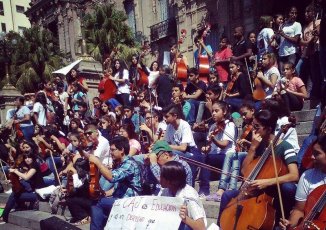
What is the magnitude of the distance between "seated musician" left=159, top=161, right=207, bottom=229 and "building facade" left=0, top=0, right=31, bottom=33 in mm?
58959

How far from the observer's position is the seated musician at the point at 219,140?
6.01 m

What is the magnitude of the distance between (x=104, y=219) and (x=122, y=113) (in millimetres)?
4051

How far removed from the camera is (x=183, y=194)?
4.32 metres

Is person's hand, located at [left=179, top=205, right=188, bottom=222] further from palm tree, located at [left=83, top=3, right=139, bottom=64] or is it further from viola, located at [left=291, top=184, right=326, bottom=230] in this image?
palm tree, located at [left=83, top=3, right=139, bottom=64]

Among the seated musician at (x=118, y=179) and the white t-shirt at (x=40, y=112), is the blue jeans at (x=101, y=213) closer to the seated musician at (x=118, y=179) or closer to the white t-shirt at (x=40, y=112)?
the seated musician at (x=118, y=179)

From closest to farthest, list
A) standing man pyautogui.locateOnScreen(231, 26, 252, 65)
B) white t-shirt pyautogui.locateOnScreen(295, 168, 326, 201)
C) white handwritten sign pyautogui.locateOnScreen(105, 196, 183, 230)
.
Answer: white t-shirt pyautogui.locateOnScreen(295, 168, 326, 201), white handwritten sign pyautogui.locateOnScreen(105, 196, 183, 230), standing man pyautogui.locateOnScreen(231, 26, 252, 65)

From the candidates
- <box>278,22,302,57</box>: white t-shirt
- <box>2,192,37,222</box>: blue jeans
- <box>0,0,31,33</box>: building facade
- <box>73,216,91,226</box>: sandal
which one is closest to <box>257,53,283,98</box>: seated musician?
<box>278,22,302,57</box>: white t-shirt

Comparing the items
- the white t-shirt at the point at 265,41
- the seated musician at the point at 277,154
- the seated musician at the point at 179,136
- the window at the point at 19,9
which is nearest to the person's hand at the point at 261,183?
the seated musician at the point at 277,154

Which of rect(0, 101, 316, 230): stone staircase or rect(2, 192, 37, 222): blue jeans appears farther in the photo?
rect(2, 192, 37, 222): blue jeans

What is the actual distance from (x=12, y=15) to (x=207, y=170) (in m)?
60.8

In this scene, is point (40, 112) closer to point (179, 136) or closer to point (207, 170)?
point (179, 136)

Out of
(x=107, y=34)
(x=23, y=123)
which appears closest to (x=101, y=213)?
(x=23, y=123)

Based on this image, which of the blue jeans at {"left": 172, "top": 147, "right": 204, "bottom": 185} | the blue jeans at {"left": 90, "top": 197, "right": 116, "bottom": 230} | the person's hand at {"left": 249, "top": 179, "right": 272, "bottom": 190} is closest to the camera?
the person's hand at {"left": 249, "top": 179, "right": 272, "bottom": 190}

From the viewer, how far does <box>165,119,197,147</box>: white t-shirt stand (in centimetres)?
654
